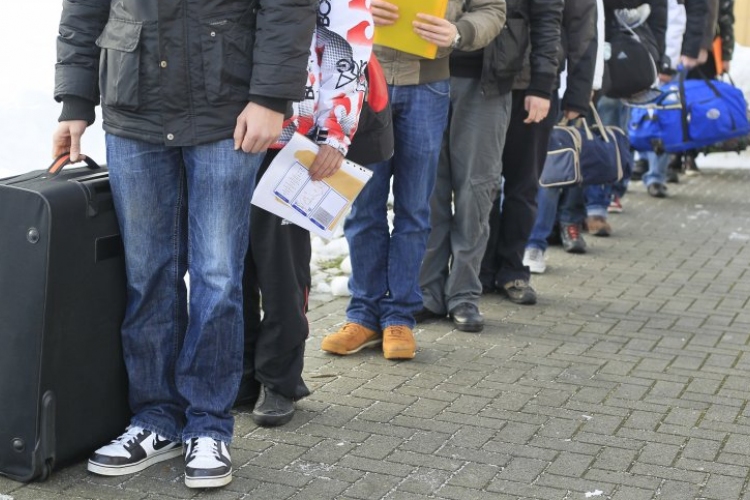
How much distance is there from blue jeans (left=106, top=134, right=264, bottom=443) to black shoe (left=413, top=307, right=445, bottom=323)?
2.08 m

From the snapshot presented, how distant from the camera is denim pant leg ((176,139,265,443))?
3641 mm

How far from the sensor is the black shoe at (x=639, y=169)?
10.8 m

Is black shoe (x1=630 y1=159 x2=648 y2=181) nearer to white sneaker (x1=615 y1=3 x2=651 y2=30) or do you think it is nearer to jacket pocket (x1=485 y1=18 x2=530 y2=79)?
white sneaker (x1=615 y1=3 x2=651 y2=30)

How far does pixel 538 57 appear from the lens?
578 cm

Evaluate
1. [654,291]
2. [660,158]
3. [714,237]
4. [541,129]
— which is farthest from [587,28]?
[660,158]

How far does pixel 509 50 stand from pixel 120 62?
96.6 inches

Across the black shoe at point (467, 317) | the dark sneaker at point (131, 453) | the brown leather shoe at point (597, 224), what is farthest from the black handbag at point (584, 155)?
the dark sneaker at point (131, 453)

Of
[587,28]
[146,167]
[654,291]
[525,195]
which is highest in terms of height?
[587,28]

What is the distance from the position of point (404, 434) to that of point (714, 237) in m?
4.66

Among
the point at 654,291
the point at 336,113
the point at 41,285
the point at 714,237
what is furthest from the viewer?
the point at 714,237

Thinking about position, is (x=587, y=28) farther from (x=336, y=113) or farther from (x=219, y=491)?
(x=219, y=491)

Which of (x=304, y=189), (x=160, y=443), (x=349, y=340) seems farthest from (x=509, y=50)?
(x=160, y=443)

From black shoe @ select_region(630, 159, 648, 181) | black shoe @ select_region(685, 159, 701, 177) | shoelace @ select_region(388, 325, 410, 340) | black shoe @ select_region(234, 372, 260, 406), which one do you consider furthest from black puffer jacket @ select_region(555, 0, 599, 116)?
black shoe @ select_region(685, 159, 701, 177)

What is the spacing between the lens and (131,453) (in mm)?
3852
